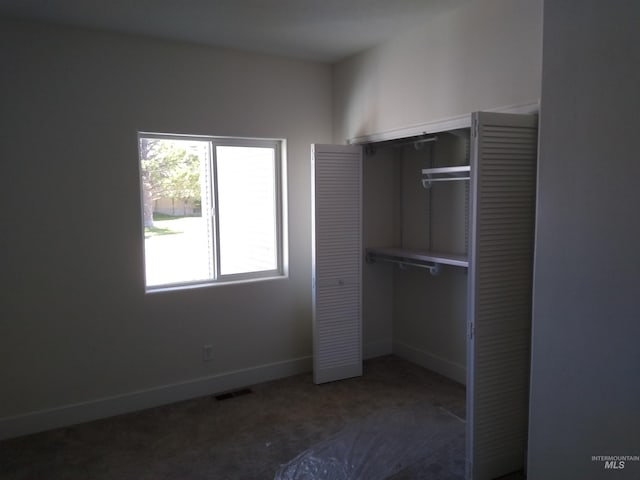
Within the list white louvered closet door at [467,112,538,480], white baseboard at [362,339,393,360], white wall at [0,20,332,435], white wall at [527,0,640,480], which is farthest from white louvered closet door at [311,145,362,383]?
white wall at [527,0,640,480]

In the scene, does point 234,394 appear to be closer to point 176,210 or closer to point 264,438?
point 264,438

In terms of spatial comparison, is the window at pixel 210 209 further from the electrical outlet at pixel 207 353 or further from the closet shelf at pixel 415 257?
the closet shelf at pixel 415 257

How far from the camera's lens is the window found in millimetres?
3465

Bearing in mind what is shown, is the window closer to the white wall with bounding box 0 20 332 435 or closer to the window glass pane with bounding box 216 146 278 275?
the window glass pane with bounding box 216 146 278 275

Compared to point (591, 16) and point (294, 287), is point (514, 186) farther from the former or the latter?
point (294, 287)

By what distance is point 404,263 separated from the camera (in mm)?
3904

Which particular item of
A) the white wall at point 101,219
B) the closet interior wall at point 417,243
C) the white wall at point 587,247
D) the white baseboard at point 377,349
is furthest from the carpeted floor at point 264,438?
the white wall at point 587,247

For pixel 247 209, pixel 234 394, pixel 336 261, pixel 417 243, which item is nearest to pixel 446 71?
pixel 417 243

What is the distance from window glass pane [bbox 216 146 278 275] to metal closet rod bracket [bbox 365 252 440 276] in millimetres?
888

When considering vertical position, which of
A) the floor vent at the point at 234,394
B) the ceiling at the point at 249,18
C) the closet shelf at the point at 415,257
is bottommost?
the floor vent at the point at 234,394

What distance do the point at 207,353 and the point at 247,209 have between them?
4.00ft

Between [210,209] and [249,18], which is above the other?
[249,18]

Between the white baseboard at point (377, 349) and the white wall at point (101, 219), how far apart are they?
3.27ft

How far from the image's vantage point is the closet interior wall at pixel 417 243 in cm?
361
